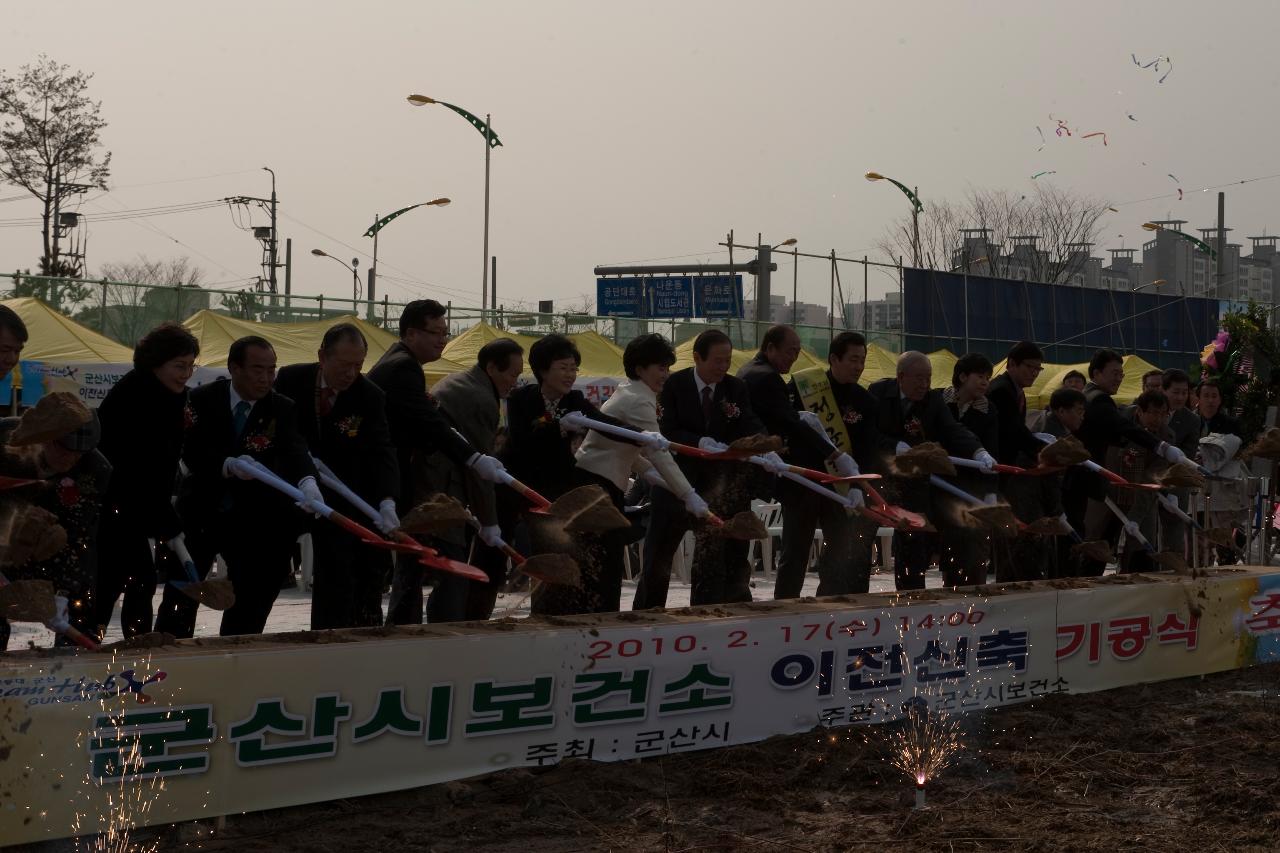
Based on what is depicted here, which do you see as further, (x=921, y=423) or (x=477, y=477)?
(x=921, y=423)

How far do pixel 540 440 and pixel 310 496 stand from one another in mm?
1501

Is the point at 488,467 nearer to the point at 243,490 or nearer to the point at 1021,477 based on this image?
the point at 243,490

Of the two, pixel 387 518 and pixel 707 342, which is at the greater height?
pixel 707 342

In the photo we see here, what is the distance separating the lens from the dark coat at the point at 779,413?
740 cm

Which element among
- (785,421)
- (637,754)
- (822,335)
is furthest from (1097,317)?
(637,754)

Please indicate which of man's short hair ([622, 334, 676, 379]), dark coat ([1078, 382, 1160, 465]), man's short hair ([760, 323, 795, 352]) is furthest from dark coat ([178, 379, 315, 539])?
dark coat ([1078, 382, 1160, 465])

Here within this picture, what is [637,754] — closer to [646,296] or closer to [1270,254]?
[646,296]

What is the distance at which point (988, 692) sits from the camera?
618cm

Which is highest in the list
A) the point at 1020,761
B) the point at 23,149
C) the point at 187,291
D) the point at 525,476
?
the point at 23,149

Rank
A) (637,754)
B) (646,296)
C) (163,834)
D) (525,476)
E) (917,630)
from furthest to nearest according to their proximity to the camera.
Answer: (646,296)
(525,476)
(917,630)
(637,754)
(163,834)

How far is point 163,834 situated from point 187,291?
14961 mm

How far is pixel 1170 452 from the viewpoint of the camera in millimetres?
8961

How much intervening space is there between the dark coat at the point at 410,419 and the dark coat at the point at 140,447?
3.19 ft

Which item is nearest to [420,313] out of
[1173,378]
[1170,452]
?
[1170,452]
